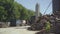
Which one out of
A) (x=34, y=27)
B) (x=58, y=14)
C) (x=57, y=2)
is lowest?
(x=34, y=27)

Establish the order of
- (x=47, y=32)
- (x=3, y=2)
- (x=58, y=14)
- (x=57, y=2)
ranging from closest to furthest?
(x=58, y=14), (x=47, y=32), (x=57, y=2), (x=3, y=2)

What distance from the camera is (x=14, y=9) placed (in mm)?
63562

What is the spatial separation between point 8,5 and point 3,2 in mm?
1979

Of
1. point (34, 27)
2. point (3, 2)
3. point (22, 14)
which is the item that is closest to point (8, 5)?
point (3, 2)

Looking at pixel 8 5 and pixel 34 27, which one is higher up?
pixel 8 5

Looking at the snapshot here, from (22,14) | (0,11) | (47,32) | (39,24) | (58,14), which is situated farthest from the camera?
(22,14)

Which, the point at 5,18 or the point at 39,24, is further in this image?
the point at 5,18

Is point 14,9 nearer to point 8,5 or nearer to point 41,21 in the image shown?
point 8,5

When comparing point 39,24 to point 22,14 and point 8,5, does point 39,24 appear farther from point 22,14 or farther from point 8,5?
point 22,14

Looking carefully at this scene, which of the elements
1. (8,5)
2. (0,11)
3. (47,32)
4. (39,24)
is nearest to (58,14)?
(47,32)

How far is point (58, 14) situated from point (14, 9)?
48409 mm

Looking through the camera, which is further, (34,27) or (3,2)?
(3,2)

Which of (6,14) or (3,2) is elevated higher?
(3,2)

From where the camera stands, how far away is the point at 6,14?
197 ft
